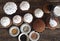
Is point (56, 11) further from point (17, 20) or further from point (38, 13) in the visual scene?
point (17, 20)

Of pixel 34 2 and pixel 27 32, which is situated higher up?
pixel 34 2

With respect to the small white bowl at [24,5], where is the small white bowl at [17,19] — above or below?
below

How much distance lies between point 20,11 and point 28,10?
51 millimetres

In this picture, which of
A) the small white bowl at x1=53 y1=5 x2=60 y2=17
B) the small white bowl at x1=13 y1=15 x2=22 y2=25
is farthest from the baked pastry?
the small white bowl at x1=53 y1=5 x2=60 y2=17

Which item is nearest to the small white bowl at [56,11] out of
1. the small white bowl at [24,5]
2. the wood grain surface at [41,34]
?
the wood grain surface at [41,34]

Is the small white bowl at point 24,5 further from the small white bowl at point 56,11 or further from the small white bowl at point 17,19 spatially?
the small white bowl at point 56,11

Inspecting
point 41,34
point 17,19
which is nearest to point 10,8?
point 17,19

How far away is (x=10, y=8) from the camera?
4.07 ft

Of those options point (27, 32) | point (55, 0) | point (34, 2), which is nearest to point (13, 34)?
point (27, 32)

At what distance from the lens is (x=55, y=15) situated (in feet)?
4.22

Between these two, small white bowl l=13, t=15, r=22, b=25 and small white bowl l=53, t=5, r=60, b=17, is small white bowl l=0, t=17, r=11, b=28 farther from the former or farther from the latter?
small white bowl l=53, t=5, r=60, b=17

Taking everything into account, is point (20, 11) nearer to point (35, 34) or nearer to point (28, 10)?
point (28, 10)

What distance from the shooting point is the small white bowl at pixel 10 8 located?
1.24m

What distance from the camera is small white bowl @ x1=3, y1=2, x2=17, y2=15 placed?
1.24 meters
